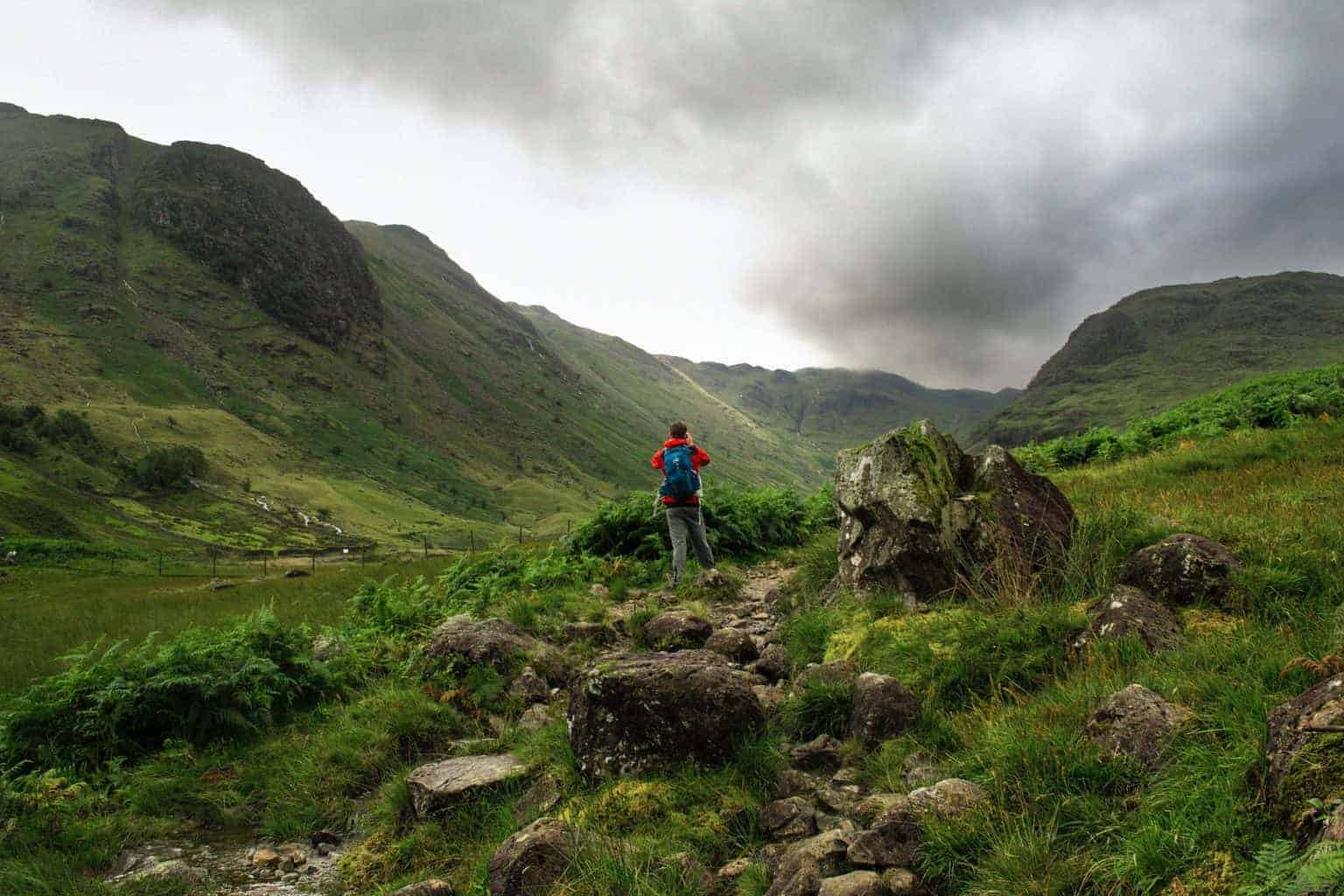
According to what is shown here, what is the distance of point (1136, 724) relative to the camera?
4.04m

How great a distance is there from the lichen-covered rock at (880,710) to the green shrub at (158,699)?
293 inches

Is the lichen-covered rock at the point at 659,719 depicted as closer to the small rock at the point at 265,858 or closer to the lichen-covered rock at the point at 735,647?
the lichen-covered rock at the point at 735,647

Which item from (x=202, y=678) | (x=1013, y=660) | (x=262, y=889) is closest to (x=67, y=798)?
(x=202, y=678)

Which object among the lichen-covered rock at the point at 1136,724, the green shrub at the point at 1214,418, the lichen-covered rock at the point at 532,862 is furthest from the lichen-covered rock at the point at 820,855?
the green shrub at the point at 1214,418

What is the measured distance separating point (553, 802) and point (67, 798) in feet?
17.9

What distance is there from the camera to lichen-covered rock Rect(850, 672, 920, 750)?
5.47 metres

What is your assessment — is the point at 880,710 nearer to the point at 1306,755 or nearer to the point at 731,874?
the point at 731,874

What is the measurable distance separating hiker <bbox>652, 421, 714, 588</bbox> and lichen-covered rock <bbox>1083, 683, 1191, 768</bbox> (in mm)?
8981

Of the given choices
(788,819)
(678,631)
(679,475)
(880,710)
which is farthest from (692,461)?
(788,819)

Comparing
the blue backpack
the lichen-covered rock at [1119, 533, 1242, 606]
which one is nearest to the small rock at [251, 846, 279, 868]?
the blue backpack

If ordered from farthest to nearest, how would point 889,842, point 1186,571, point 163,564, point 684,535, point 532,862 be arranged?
point 163,564
point 684,535
point 1186,571
point 532,862
point 889,842

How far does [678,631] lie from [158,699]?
22.1 feet

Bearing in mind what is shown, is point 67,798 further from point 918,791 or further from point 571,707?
point 918,791

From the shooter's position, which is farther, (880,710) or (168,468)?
(168,468)
